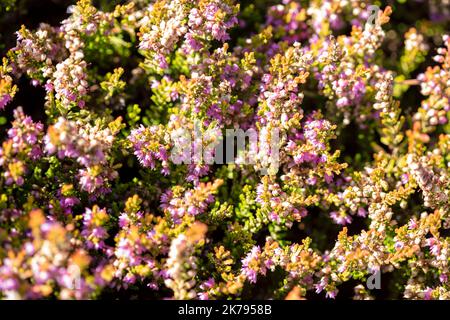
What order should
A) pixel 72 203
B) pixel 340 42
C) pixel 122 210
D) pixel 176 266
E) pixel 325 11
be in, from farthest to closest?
1. pixel 325 11
2. pixel 340 42
3. pixel 122 210
4. pixel 72 203
5. pixel 176 266

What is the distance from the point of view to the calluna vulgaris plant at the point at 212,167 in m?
3.12

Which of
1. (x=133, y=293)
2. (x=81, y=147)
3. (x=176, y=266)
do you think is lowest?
(x=133, y=293)

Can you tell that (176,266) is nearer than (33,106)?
Yes

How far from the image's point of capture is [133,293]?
375 centimetres

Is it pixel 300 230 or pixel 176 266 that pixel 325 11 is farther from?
pixel 176 266

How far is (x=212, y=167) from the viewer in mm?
4246

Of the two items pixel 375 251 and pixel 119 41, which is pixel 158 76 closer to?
pixel 119 41

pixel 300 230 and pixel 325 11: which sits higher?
pixel 325 11

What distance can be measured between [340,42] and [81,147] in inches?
94.3

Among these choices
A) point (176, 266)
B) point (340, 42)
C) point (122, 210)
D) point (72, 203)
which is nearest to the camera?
point (176, 266)

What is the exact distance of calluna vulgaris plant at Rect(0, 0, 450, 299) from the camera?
3.12 metres

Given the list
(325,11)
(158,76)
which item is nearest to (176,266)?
(158,76)

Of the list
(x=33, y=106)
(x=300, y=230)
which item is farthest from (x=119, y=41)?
(x=300, y=230)

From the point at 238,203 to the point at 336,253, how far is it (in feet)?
2.77
